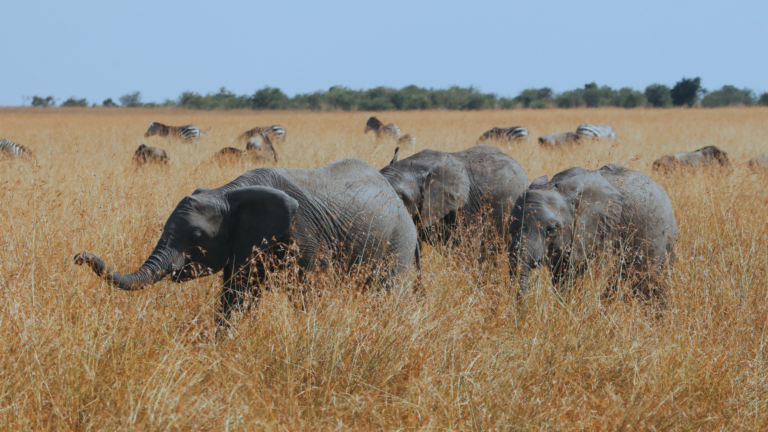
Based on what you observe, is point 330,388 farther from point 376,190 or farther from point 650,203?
point 650,203

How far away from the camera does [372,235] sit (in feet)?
15.4

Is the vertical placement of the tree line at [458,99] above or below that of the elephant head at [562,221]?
above

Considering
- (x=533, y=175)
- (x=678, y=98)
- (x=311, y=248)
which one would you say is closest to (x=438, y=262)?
(x=311, y=248)

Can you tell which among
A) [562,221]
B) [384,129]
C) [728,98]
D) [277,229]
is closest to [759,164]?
[562,221]

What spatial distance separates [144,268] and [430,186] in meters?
3.32

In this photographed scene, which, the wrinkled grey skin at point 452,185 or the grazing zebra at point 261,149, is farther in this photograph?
the grazing zebra at point 261,149

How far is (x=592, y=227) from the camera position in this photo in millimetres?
5160

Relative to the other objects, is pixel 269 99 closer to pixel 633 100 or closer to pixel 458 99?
pixel 458 99

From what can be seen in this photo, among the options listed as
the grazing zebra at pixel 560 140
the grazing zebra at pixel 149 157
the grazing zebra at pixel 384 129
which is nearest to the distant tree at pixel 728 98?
the grazing zebra at pixel 384 129

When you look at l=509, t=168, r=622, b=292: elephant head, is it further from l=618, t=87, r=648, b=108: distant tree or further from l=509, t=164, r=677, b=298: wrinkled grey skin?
l=618, t=87, r=648, b=108: distant tree

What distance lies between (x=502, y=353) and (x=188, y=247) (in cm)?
208

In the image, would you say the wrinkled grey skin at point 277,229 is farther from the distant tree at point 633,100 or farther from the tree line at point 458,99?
the distant tree at point 633,100

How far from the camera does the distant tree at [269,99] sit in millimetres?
51219

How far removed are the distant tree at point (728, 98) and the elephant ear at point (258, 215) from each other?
56719mm
